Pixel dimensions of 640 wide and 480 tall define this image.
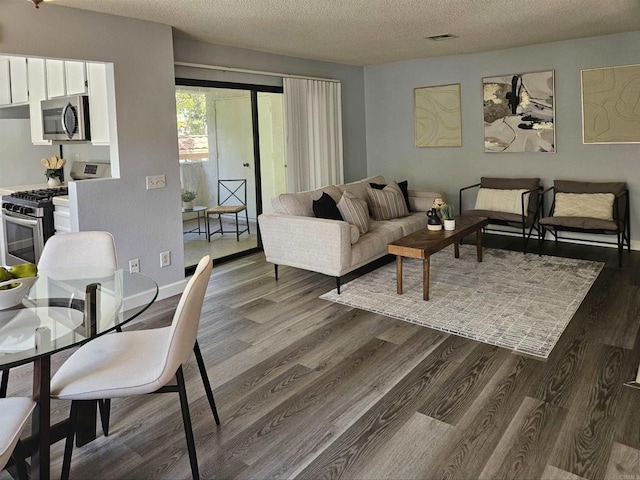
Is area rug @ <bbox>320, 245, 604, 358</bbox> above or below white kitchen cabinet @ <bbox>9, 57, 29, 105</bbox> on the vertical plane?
below

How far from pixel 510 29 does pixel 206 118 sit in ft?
10.5

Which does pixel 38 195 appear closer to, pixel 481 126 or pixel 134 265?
pixel 134 265

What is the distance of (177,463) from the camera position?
7.00ft

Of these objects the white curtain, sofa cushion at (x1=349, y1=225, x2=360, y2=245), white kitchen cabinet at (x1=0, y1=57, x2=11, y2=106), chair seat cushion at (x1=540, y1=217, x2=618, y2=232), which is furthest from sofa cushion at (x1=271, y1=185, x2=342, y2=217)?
white kitchen cabinet at (x1=0, y1=57, x2=11, y2=106)

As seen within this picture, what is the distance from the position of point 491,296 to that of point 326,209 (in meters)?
1.65

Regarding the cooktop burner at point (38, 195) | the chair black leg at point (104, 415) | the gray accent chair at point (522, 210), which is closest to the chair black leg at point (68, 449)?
the chair black leg at point (104, 415)

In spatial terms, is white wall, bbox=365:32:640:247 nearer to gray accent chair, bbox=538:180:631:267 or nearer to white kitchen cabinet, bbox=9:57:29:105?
gray accent chair, bbox=538:180:631:267

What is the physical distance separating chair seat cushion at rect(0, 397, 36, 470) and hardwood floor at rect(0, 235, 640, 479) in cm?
54

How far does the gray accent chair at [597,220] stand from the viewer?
4.85 m

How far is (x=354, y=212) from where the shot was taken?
4676 millimetres

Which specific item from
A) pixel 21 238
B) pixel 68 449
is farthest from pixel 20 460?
pixel 21 238

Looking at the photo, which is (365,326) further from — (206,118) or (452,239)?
(206,118)

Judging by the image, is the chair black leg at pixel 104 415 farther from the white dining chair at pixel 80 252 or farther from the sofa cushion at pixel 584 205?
the sofa cushion at pixel 584 205

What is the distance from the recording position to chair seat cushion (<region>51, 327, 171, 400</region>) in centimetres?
184
